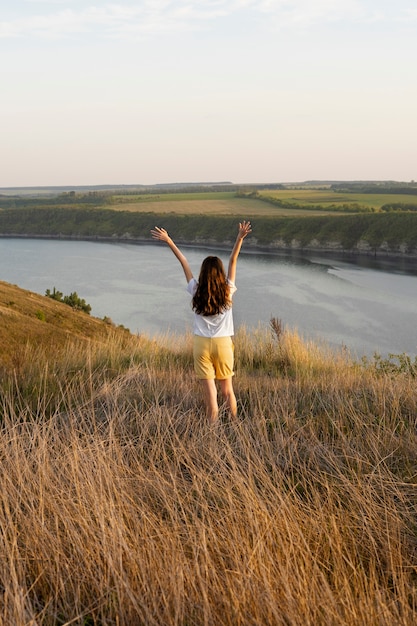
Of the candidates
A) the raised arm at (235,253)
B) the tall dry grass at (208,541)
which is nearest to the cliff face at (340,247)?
the raised arm at (235,253)

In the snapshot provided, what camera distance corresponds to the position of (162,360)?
8180mm

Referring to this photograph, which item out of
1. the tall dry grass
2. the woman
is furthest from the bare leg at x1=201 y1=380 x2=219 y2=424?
the tall dry grass

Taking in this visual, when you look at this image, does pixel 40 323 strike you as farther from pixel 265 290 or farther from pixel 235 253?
pixel 265 290

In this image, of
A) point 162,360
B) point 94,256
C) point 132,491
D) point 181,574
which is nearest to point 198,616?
point 181,574

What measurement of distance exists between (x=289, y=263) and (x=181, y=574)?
212ft

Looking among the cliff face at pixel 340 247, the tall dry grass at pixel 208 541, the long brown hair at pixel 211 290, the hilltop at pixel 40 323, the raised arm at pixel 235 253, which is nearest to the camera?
the tall dry grass at pixel 208 541

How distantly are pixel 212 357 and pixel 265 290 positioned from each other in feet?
133

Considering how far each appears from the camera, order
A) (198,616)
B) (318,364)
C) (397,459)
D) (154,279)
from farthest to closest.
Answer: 1. (154,279)
2. (318,364)
3. (397,459)
4. (198,616)

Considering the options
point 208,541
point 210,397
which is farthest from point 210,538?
point 210,397

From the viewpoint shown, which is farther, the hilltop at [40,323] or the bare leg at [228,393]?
the hilltop at [40,323]

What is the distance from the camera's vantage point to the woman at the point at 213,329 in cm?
495

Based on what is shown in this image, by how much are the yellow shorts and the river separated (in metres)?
14.7

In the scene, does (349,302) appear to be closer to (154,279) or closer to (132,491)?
(154,279)

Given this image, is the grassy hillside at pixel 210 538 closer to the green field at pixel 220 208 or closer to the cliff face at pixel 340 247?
the cliff face at pixel 340 247
